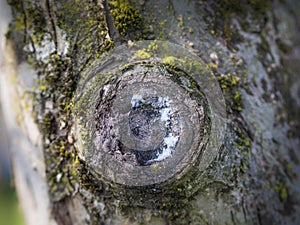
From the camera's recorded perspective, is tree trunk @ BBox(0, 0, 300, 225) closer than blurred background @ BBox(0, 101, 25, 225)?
Yes

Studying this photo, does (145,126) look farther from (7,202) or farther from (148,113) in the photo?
(7,202)

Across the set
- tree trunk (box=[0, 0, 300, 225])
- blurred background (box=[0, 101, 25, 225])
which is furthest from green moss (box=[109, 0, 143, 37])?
blurred background (box=[0, 101, 25, 225])

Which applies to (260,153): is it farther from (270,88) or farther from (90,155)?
(90,155)

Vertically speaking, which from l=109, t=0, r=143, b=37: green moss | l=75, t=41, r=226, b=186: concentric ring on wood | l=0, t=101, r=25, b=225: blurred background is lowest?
l=75, t=41, r=226, b=186: concentric ring on wood

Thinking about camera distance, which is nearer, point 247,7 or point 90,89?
point 90,89

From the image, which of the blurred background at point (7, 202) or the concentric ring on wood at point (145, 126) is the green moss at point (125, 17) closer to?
the concentric ring on wood at point (145, 126)

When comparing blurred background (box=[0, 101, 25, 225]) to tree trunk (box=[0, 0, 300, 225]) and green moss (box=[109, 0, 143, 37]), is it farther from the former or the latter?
green moss (box=[109, 0, 143, 37])

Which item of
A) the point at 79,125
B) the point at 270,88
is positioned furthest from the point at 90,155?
the point at 270,88

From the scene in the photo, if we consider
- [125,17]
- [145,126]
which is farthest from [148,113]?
[125,17]

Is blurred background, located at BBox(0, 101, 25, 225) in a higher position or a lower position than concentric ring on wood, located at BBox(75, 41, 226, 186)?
higher
